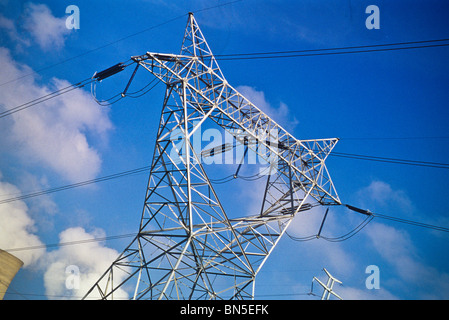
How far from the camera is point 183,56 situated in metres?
16.3

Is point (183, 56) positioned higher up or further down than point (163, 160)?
higher up

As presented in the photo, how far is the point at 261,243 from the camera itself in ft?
57.3
